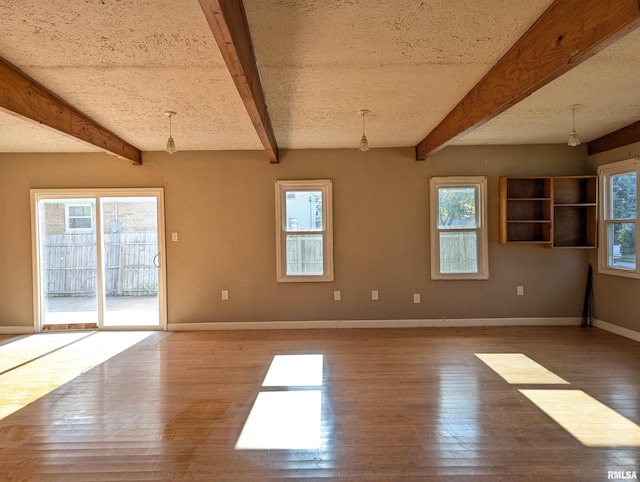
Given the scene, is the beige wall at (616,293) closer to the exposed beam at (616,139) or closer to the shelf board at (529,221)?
the exposed beam at (616,139)

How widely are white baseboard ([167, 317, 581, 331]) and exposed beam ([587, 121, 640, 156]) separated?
2.31 m

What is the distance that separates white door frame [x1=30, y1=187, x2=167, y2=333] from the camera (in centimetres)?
467

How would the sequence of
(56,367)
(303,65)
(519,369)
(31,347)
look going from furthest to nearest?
(31,347) < (56,367) < (519,369) < (303,65)

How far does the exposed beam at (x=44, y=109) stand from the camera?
7.98ft

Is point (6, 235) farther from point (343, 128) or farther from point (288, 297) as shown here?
point (343, 128)

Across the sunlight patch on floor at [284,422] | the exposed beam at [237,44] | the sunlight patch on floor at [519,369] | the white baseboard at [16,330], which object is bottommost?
the sunlight patch on floor at [284,422]

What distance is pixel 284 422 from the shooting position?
241 cm

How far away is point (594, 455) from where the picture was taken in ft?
6.70

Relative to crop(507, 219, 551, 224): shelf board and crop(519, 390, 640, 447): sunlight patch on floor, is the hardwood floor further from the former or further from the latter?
crop(507, 219, 551, 224): shelf board

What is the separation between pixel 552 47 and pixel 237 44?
5.55ft

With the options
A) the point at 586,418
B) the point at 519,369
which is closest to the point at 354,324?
the point at 519,369

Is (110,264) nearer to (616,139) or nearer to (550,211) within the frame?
(550,211)

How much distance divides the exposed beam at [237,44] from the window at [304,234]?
6.98 feet
